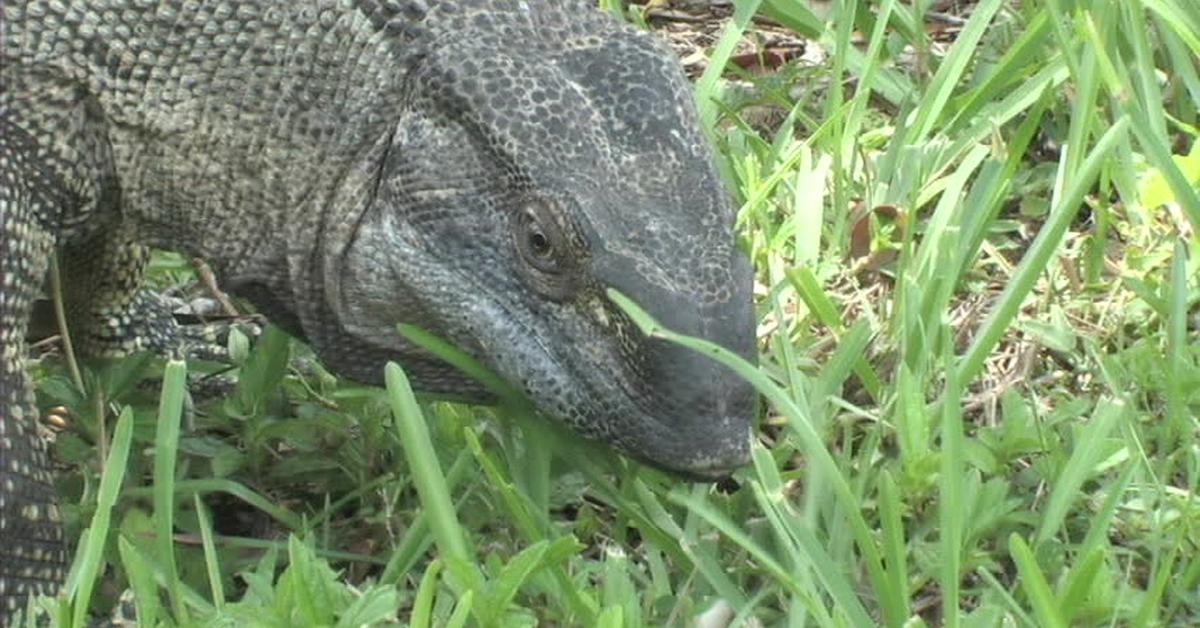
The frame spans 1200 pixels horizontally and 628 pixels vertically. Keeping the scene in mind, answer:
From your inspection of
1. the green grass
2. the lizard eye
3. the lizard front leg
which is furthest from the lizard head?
the lizard front leg

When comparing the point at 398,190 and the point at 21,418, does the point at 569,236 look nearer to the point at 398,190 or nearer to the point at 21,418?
the point at 398,190

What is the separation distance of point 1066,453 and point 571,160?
115cm

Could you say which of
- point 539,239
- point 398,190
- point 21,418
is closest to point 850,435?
point 539,239

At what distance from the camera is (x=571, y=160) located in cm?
383

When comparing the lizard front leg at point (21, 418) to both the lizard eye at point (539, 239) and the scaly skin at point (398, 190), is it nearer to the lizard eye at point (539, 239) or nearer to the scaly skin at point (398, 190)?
the scaly skin at point (398, 190)

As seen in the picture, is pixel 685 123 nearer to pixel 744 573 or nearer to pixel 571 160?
pixel 571 160

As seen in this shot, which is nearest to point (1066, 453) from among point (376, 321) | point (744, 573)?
point (744, 573)

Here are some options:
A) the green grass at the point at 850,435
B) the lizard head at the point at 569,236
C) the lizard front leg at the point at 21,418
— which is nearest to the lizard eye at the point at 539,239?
the lizard head at the point at 569,236

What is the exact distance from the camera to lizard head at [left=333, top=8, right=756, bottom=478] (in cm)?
372

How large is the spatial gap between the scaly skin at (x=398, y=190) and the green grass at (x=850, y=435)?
147 millimetres

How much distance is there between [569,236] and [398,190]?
14.8 inches

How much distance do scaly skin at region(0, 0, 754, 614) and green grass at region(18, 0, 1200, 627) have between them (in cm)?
15

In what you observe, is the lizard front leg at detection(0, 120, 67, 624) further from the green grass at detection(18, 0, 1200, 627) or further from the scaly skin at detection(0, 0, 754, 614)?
the green grass at detection(18, 0, 1200, 627)

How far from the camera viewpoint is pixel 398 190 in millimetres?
4020
